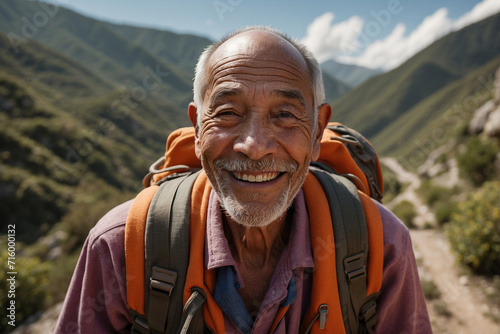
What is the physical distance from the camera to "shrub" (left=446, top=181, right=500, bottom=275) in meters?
7.06

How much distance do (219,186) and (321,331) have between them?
3.47 feet

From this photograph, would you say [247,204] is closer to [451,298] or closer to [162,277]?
[162,277]

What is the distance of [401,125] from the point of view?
265 ft

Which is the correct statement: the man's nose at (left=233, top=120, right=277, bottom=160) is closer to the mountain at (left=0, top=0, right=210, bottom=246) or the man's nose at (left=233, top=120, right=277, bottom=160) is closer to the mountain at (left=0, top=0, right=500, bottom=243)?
the mountain at (left=0, top=0, right=500, bottom=243)

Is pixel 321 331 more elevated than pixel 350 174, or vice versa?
pixel 350 174

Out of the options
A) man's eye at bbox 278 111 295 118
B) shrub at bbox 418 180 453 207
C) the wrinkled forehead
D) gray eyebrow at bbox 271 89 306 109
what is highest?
the wrinkled forehead

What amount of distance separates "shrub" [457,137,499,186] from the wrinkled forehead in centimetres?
1475

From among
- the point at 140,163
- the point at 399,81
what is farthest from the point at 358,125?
the point at 140,163

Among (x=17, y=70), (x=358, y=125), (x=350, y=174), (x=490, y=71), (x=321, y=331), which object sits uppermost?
(x=17, y=70)

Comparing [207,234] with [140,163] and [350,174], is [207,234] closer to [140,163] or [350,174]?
[350,174]

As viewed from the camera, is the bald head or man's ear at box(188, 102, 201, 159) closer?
the bald head

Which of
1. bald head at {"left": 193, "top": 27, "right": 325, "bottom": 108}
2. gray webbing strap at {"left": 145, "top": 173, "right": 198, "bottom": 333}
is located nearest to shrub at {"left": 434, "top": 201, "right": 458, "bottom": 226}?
bald head at {"left": 193, "top": 27, "right": 325, "bottom": 108}

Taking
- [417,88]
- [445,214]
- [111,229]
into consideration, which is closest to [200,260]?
[111,229]

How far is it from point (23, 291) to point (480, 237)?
10.4 m
